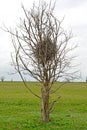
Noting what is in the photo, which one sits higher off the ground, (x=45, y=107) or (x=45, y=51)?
(x=45, y=51)

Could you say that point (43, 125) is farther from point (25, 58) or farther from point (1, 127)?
point (25, 58)

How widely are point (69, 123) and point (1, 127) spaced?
352 centimetres

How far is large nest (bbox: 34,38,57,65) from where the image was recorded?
2036 centimetres

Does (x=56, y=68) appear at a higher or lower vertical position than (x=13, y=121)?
higher

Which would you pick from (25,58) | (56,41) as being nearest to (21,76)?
(25,58)

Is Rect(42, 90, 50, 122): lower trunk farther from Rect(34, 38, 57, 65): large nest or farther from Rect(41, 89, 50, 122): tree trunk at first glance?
Rect(34, 38, 57, 65): large nest

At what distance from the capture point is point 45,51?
2044 cm

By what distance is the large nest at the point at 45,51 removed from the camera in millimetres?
20359

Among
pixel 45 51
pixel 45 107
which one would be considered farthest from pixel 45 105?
pixel 45 51

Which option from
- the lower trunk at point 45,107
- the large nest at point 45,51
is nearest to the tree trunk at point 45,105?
the lower trunk at point 45,107

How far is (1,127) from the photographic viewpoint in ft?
62.8

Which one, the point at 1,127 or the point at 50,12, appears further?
the point at 50,12

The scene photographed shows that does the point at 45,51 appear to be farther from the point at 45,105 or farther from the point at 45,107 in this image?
the point at 45,107

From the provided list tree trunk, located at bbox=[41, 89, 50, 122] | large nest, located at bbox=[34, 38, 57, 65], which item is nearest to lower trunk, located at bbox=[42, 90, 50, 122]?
tree trunk, located at bbox=[41, 89, 50, 122]
